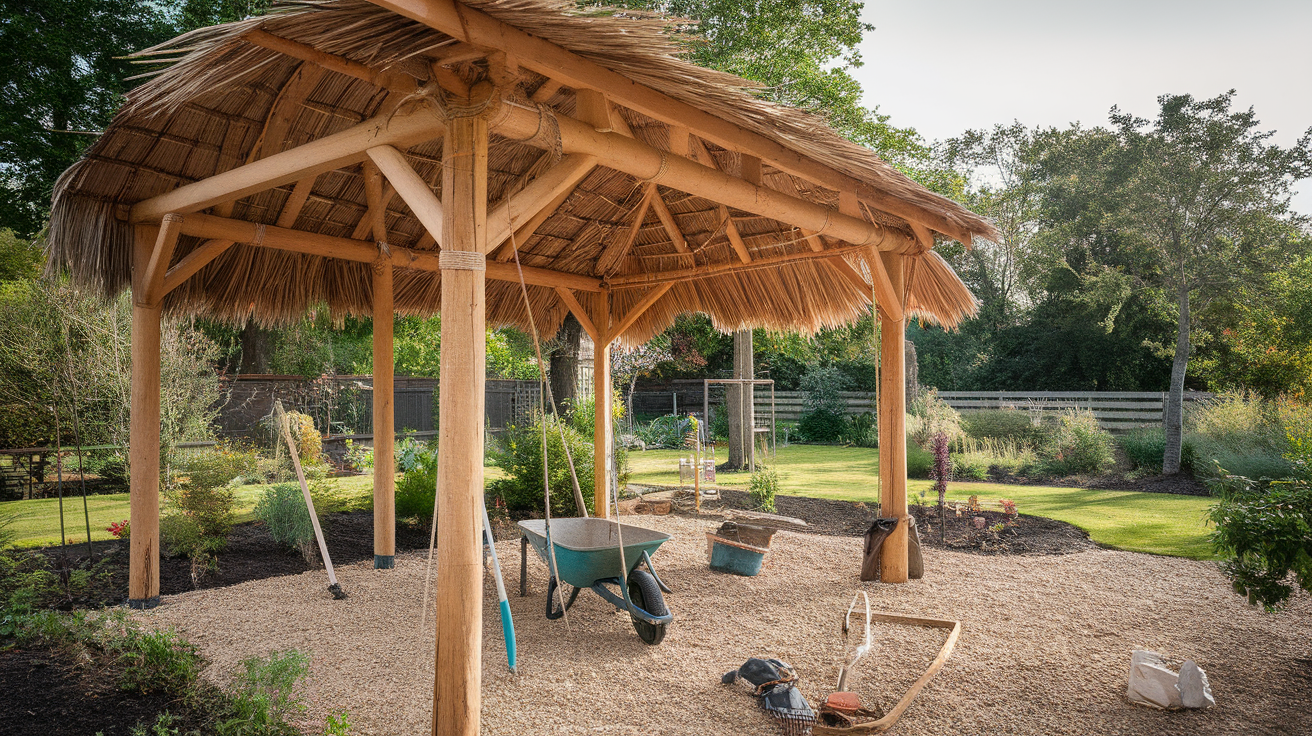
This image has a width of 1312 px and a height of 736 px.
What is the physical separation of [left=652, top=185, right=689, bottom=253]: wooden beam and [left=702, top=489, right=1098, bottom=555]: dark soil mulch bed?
320 cm

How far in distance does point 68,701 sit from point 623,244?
16.6ft

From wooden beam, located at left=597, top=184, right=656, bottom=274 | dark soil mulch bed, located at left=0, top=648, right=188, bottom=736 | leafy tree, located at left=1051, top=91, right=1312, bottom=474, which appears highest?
leafy tree, located at left=1051, top=91, right=1312, bottom=474

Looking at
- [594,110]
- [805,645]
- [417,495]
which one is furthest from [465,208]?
[417,495]

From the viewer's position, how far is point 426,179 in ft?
17.1

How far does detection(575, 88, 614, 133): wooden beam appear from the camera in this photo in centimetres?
327

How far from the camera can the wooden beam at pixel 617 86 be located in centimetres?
226

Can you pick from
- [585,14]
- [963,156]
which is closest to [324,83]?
[585,14]

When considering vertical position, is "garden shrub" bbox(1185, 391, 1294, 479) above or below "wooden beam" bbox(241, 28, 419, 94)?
below

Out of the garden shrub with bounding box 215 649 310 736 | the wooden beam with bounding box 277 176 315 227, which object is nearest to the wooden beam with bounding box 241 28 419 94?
the wooden beam with bounding box 277 176 315 227

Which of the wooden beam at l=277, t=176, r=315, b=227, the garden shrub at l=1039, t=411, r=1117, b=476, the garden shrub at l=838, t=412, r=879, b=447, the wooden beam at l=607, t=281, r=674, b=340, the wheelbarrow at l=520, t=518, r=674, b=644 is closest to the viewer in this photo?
the wheelbarrow at l=520, t=518, r=674, b=644

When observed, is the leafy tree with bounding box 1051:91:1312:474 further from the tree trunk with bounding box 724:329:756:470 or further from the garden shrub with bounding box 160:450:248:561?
the garden shrub with bounding box 160:450:248:561

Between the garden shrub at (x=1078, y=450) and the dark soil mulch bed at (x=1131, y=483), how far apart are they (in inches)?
10.0

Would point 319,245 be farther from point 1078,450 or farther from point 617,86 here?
point 1078,450

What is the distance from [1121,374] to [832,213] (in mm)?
15570
